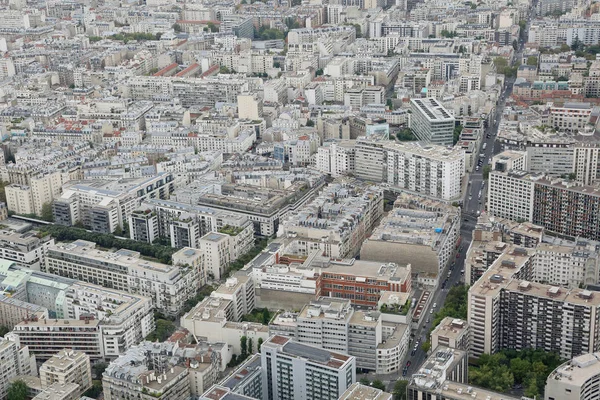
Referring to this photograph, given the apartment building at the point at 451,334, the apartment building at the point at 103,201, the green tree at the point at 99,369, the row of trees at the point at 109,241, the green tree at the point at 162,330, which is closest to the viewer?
the apartment building at the point at 451,334

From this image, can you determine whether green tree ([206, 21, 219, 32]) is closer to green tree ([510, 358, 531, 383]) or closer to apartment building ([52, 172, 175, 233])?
apartment building ([52, 172, 175, 233])

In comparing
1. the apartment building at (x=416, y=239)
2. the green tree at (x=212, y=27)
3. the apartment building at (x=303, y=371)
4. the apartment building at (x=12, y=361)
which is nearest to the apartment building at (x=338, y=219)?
the apartment building at (x=416, y=239)

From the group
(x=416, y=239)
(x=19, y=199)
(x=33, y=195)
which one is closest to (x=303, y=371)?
(x=416, y=239)

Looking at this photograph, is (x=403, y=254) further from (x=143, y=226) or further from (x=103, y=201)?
(x=103, y=201)

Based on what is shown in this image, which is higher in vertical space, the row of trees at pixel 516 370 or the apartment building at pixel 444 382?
the apartment building at pixel 444 382

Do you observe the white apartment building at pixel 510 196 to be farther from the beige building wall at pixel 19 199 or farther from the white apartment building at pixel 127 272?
the beige building wall at pixel 19 199

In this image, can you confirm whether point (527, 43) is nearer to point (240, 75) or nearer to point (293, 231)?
point (240, 75)
